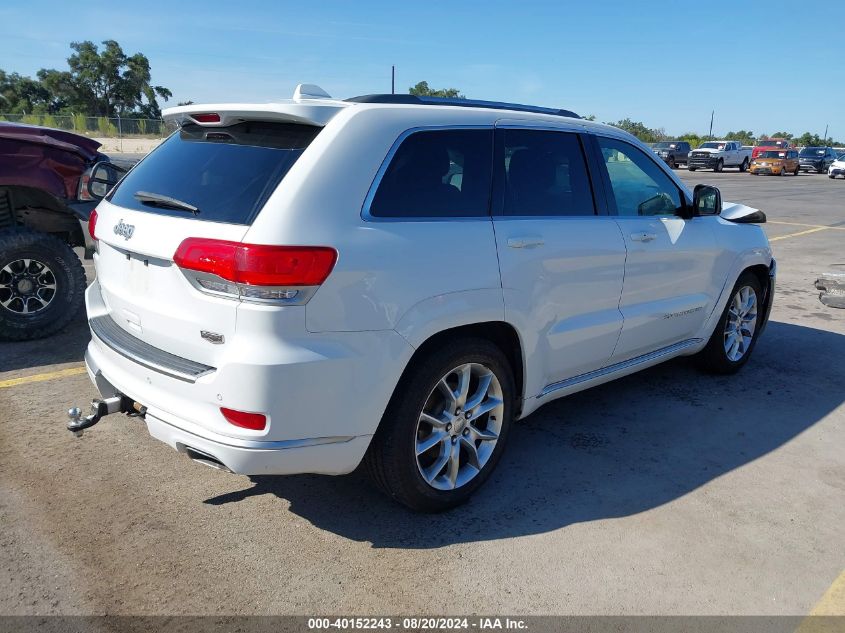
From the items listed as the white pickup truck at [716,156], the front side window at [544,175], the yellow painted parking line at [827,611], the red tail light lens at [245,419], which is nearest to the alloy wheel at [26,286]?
the red tail light lens at [245,419]

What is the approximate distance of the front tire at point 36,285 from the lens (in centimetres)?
532

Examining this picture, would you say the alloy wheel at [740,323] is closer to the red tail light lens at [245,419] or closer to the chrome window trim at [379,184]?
the chrome window trim at [379,184]

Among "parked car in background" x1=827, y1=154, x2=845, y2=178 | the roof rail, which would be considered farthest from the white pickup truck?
the roof rail

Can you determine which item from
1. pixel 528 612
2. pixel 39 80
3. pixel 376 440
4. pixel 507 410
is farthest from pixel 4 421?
pixel 39 80

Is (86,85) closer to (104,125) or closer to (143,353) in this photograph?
(104,125)

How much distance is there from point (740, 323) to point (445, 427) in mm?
→ 3129

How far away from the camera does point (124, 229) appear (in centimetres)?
309

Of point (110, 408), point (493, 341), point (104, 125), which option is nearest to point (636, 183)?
point (493, 341)

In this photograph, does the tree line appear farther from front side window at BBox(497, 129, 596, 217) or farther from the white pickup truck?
front side window at BBox(497, 129, 596, 217)

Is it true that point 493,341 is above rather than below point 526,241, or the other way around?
below

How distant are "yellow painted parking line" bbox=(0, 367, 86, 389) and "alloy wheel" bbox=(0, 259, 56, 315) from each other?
858mm

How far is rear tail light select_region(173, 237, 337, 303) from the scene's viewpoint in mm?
2541

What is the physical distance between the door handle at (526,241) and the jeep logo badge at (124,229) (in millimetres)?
1686

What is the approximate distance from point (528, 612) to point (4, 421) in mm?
3223
